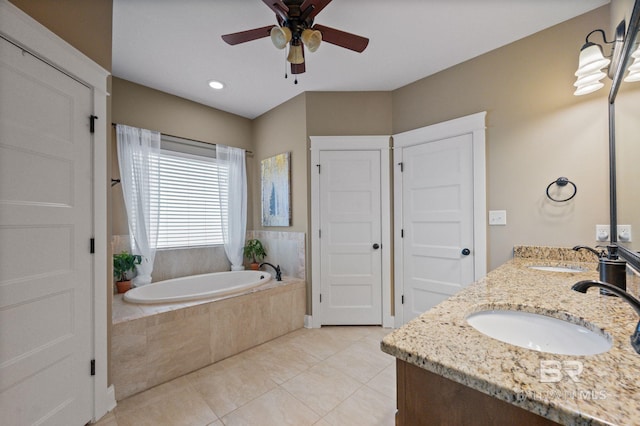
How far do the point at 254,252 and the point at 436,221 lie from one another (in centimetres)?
229

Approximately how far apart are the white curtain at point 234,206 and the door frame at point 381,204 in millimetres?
1160

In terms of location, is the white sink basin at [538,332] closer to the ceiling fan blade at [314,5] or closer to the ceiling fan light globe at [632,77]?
the ceiling fan light globe at [632,77]

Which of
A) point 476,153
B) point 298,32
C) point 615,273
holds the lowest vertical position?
point 615,273

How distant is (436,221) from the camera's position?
2.61 meters

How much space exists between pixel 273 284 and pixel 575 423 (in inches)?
102

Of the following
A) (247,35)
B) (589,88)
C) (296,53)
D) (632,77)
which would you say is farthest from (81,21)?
(589,88)

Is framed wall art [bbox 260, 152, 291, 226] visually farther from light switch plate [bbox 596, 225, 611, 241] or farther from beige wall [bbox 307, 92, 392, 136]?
light switch plate [bbox 596, 225, 611, 241]

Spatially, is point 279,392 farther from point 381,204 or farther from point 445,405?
point 381,204

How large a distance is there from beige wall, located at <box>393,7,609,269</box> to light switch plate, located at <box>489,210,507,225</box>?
3cm

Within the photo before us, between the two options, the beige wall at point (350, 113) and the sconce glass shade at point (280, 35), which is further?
the beige wall at point (350, 113)

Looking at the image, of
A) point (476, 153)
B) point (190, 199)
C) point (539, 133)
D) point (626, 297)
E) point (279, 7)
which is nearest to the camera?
point (626, 297)

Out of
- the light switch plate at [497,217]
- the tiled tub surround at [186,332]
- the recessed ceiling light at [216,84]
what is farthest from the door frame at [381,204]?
the recessed ceiling light at [216,84]

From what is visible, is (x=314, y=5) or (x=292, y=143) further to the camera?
(x=292, y=143)

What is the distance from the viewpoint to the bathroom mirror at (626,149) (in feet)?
3.74
